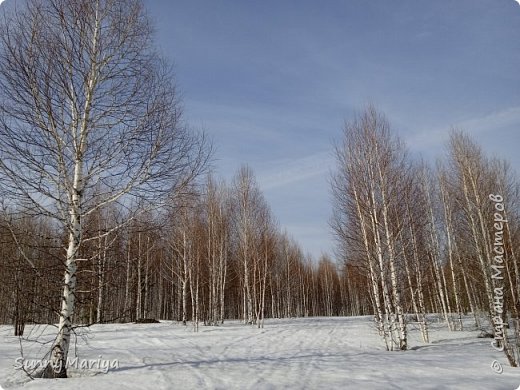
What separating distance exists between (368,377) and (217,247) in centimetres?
1966

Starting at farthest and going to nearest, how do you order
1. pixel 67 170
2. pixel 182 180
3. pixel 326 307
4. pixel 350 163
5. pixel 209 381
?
pixel 326 307, pixel 350 163, pixel 182 180, pixel 67 170, pixel 209 381

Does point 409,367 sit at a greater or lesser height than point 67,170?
lesser

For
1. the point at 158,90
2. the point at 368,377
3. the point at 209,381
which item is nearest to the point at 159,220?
the point at 158,90

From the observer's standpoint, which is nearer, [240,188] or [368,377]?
[368,377]

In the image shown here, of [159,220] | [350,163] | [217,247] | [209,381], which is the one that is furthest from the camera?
[217,247]

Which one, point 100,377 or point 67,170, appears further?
point 67,170

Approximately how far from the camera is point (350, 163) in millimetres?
12906

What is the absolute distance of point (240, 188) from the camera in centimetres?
2312

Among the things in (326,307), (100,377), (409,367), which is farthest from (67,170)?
(326,307)

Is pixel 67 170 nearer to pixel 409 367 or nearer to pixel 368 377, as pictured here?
pixel 368 377

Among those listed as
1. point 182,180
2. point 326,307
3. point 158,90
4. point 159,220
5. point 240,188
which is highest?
point 240,188

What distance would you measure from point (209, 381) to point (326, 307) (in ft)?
171

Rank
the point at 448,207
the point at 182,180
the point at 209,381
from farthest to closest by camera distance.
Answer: the point at 448,207, the point at 182,180, the point at 209,381

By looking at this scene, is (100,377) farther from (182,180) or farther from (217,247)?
(217,247)
